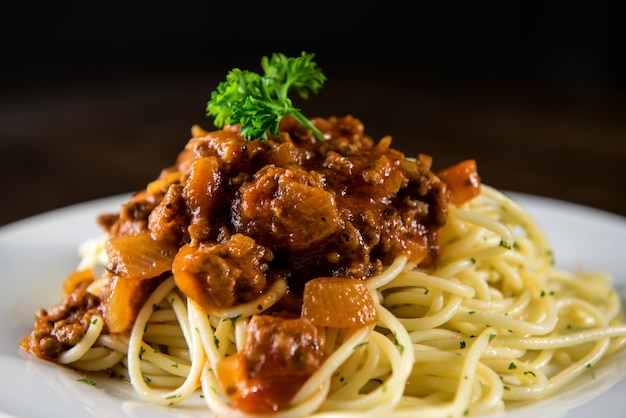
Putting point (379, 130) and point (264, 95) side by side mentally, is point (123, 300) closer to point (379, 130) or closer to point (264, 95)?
point (264, 95)

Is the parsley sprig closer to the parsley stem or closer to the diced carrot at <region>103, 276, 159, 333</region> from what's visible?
the parsley stem

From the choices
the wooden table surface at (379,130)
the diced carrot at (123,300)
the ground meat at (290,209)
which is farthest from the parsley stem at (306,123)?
the wooden table surface at (379,130)

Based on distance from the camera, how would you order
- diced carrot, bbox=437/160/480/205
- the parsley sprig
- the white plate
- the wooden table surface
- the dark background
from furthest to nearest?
the dark background < the wooden table surface < diced carrot, bbox=437/160/480/205 < the parsley sprig < the white plate

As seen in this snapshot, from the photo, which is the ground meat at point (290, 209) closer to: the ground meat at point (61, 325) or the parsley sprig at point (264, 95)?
the parsley sprig at point (264, 95)

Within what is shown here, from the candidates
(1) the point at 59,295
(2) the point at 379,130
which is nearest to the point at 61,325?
(1) the point at 59,295

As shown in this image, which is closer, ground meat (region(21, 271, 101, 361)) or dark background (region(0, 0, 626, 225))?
ground meat (region(21, 271, 101, 361))

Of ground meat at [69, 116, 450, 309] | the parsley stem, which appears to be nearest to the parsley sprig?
the parsley stem

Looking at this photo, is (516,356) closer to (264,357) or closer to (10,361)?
(264,357)
